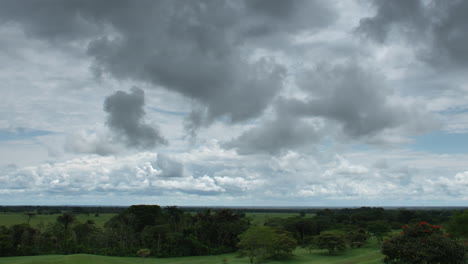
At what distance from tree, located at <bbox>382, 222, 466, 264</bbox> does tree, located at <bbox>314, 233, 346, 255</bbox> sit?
118ft

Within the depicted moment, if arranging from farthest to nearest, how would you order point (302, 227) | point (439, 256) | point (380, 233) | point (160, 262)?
point (302, 227)
point (380, 233)
point (160, 262)
point (439, 256)

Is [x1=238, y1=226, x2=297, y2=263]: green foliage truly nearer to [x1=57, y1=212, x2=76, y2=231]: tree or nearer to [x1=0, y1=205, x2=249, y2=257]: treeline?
[x1=0, y1=205, x2=249, y2=257]: treeline

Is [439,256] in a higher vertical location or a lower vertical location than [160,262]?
higher

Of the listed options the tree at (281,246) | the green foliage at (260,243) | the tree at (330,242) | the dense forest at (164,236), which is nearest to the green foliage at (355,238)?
the dense forest at (164,236)

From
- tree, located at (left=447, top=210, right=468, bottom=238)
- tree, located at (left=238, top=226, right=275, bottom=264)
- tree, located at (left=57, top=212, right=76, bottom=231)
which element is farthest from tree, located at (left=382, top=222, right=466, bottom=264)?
tree, located at (left=57, top=212, right=76, bottom=231)

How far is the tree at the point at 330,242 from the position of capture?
248 ft

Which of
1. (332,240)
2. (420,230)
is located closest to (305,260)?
(332,240)

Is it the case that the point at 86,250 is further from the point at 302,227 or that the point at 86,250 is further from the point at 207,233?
the point at 302,227

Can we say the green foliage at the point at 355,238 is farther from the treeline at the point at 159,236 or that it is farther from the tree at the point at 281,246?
the tree at the point at 281,246

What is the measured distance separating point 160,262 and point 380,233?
2069 inches

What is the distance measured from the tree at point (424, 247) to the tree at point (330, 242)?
118ft

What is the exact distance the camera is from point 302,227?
10644 cm

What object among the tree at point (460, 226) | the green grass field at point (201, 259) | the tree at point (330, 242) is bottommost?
the green grass field at point (201, 259)

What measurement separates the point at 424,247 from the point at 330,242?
131ft
